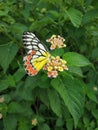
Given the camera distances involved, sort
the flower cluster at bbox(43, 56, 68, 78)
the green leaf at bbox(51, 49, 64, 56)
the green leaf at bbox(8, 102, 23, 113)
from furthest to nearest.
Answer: the green leaf at bbox(8, 102, 23, 113) → the green leaf at bbox(51, 49, 64, 56) → the flower cluster at bbox(43, 56, 68, 78)

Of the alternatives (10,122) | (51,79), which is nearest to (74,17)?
(51,79)

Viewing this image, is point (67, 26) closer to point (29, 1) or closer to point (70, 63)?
point (29, 1)

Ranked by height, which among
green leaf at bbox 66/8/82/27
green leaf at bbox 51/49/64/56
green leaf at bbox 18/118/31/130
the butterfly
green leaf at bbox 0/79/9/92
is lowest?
green leaf at bbox 18/118/31/130

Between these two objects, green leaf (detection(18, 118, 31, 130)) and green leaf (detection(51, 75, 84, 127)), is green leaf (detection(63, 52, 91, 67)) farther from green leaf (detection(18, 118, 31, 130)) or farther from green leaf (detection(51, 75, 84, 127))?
green leaf (detection(18, 118, 31, 130))

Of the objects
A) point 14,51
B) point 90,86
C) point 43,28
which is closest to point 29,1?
point 43,28

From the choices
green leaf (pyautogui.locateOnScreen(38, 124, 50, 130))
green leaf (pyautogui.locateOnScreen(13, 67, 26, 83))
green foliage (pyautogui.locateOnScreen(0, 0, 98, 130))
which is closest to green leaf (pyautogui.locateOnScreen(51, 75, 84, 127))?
green foliage (pyautogui.locateOnScreen(0, 0, 98, 130))

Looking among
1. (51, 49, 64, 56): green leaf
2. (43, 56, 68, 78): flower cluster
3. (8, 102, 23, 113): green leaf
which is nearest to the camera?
(43, 56, 68, 78): flower cluster

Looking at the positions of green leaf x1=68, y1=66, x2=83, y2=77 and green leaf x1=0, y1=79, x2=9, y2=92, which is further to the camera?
green leaf x1=0, y1=79, x2=9, y2=92

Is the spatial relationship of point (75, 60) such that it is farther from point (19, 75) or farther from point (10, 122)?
point (10, 122)
